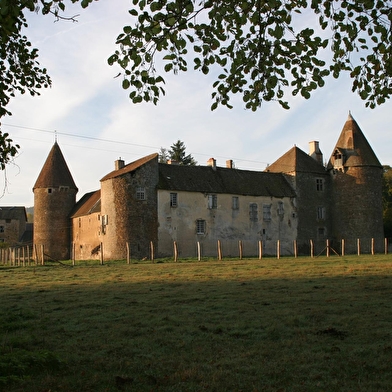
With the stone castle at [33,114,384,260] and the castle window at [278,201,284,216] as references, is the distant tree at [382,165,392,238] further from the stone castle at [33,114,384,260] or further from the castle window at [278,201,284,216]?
the castle window at [278,201,284,216]

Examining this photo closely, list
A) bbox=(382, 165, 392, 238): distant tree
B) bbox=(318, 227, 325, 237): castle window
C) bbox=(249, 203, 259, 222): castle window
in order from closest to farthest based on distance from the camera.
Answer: bbox=(249, 203, 259, 222): castle window < bbox=(318, 227, 325, 237): castle window < bbox=(382, 165, 392, 238): distant tree

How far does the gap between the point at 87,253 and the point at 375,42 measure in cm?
4228

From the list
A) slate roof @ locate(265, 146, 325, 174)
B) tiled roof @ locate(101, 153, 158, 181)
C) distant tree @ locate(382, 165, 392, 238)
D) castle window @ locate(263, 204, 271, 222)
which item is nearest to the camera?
tiled roof @ locate(101, 153, 158, 181)

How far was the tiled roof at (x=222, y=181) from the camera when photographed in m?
42.9

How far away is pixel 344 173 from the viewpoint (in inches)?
1917

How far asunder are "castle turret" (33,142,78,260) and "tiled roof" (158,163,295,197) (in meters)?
14.0

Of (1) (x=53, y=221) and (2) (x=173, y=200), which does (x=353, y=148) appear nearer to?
(2) (x=173, y=200)

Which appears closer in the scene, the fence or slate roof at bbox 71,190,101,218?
the fence

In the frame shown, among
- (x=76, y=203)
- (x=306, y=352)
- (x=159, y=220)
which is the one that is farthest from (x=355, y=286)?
(x=76, y=203)

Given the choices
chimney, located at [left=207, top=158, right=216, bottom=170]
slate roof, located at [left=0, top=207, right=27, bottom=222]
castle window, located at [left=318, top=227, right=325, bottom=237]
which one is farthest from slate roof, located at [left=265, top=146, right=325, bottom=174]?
slate roof, located at [left=0, top=207, right=27, bottom=222]

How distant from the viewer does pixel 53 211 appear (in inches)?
2045

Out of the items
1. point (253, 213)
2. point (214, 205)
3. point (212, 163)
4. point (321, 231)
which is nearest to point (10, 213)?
point (212, 163)

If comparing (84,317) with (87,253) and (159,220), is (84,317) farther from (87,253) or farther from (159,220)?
(87,253)

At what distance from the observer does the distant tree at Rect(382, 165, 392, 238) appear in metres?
53.9
